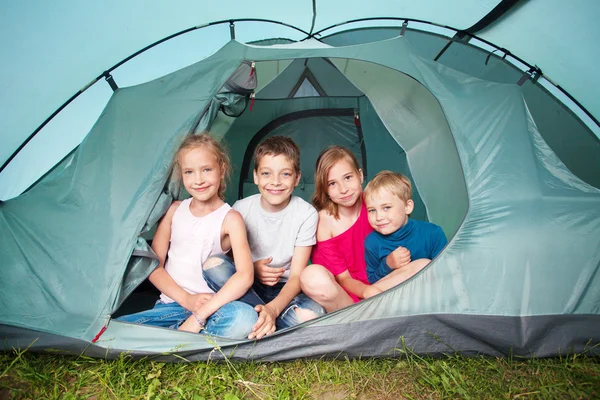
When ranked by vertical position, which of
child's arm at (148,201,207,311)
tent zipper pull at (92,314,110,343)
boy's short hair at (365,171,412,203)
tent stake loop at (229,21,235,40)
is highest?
tent stake loop at (229,21,235,40)

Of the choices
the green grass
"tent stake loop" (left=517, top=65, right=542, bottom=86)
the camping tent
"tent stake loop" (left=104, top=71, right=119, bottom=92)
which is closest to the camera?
the green grass

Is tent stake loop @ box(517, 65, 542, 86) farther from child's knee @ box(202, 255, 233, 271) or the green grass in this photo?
child's knee @ box(202, 255, 233, 271)

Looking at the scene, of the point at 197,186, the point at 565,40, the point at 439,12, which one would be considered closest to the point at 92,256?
the point at 197,186

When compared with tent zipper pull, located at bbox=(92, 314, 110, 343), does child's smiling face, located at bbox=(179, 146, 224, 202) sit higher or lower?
higher

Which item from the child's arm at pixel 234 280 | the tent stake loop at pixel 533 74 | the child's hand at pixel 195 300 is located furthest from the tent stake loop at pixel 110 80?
the tent stake loop at pixel 533 74

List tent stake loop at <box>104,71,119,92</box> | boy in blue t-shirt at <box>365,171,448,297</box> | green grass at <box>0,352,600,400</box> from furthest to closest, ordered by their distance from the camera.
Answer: tent stake loop at <box>104,71,119,92</box> → boy in blue t-shirt at <box>365,171,448,297</box> → green grass at <box>0,352,600,400</box>

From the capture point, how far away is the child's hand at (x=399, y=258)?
1.58 meters

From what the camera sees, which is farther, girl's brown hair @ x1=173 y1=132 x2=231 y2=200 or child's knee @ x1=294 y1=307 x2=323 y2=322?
girl's brown hair @ x1=173 y1=132 x2=231 y2=200

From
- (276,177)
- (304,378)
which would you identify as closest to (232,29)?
(276,177)

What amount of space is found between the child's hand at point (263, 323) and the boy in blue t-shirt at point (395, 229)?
1.65 feet

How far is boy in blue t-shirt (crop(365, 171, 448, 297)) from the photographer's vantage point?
5.35ft

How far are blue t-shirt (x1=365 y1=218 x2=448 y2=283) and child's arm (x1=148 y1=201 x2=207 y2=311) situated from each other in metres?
0.70

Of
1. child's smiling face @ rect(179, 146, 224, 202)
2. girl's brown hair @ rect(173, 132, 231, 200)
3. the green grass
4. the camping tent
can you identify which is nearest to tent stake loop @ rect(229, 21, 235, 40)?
the camping tent

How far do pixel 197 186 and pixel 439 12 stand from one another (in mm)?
1593
